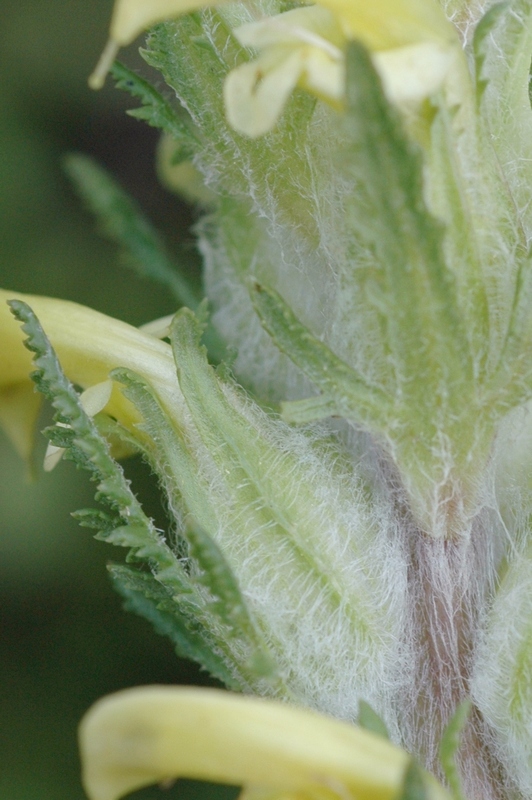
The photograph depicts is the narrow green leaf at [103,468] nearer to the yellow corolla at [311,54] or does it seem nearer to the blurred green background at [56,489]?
the yellow corolla at [311,54]

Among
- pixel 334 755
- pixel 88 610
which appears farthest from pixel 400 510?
pixel 88 610

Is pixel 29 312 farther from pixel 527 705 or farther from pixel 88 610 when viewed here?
pixel 88 610

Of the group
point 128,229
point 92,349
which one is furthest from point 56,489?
point 92,349

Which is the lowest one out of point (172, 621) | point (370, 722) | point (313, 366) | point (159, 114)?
point (172, 621)

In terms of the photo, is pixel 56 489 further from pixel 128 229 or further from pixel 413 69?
pixel 413 69

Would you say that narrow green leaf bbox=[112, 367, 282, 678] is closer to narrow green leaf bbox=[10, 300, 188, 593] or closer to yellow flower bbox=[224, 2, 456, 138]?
narrow green leaf bbox=[10, 300, 188, 593]

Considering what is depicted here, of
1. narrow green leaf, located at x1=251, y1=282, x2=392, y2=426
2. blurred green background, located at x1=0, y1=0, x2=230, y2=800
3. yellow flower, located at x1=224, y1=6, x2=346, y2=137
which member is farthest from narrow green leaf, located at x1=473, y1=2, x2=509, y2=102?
blurred green background, located at x1=0, y1=0, x2=230, y2=800
